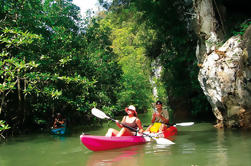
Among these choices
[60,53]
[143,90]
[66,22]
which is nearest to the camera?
[60,53]

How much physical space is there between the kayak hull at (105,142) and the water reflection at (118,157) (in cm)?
14

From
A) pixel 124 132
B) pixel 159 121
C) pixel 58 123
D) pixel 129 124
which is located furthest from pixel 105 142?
pixel 58 123

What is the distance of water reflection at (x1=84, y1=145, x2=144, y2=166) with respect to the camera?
17.0 ft

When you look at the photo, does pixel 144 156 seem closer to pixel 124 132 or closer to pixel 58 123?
pixel 124 132

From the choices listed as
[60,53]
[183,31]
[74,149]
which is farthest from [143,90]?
[74,149]

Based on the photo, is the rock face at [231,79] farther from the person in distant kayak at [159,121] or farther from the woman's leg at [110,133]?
the woman's leg at [110,133]

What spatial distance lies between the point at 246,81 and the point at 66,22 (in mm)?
8128

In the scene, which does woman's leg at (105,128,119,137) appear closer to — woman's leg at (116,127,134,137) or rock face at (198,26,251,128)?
woman's leg at (116,127,134,137)

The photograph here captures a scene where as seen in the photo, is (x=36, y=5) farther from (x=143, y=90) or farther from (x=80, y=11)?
(x=143, y=90)

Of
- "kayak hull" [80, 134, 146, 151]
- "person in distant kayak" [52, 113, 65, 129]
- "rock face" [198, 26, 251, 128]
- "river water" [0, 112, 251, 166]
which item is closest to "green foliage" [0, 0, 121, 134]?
"person in distant kayak" [52, 113, 65, 129]

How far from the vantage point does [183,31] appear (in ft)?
47.7

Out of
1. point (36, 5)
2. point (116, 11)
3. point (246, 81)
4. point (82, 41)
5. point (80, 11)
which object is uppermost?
point (116, 11)

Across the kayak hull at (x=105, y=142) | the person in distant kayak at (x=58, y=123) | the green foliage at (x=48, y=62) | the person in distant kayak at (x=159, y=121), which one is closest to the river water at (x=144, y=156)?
the kayak hull at (x=105, y=142)

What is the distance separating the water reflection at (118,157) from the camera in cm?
518
